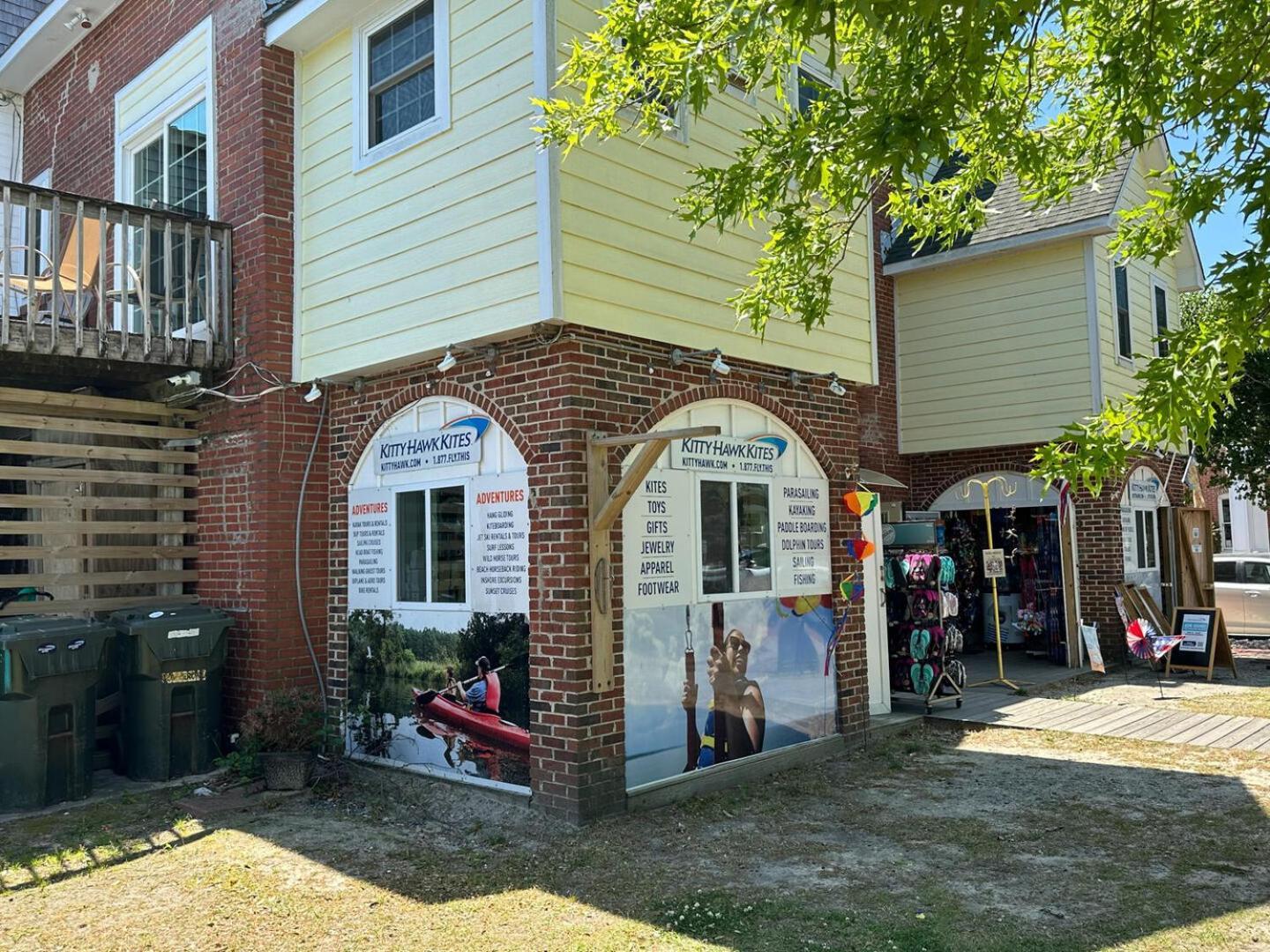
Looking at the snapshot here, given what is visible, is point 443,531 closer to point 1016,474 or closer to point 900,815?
point 900,815

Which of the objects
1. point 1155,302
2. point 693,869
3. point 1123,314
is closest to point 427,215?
point 693,869

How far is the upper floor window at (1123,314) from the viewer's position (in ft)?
47.5

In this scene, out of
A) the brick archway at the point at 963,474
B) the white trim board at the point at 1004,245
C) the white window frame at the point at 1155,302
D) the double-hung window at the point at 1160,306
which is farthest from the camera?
the double-hung window at the point at 1160,306

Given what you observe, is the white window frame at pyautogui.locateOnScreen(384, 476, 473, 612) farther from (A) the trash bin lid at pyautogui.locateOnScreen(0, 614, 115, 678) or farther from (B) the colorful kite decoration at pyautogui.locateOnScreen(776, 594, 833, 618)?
(B) the colorful kite decoration at pyautogui.locateOnScreen(776, 594, 833, 618)

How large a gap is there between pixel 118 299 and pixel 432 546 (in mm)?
4610

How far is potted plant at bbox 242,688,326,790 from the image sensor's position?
7.48 metres

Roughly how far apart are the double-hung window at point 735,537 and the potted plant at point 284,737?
10.7 feet

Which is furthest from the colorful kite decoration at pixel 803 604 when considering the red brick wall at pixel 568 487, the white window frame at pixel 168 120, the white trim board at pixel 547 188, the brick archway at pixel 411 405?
the white window frame at pixel 168 120

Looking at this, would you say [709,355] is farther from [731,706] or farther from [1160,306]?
[1160,306]

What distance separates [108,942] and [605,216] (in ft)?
16.5

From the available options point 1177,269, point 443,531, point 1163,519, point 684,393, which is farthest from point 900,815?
point 1177,269

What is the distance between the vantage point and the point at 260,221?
27.3ft

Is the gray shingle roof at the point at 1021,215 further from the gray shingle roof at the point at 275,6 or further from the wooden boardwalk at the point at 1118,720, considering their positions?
the gray shingle roof at the point at 275,6

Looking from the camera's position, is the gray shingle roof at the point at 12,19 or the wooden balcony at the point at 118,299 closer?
the wooden balcony at the point at 118,299
